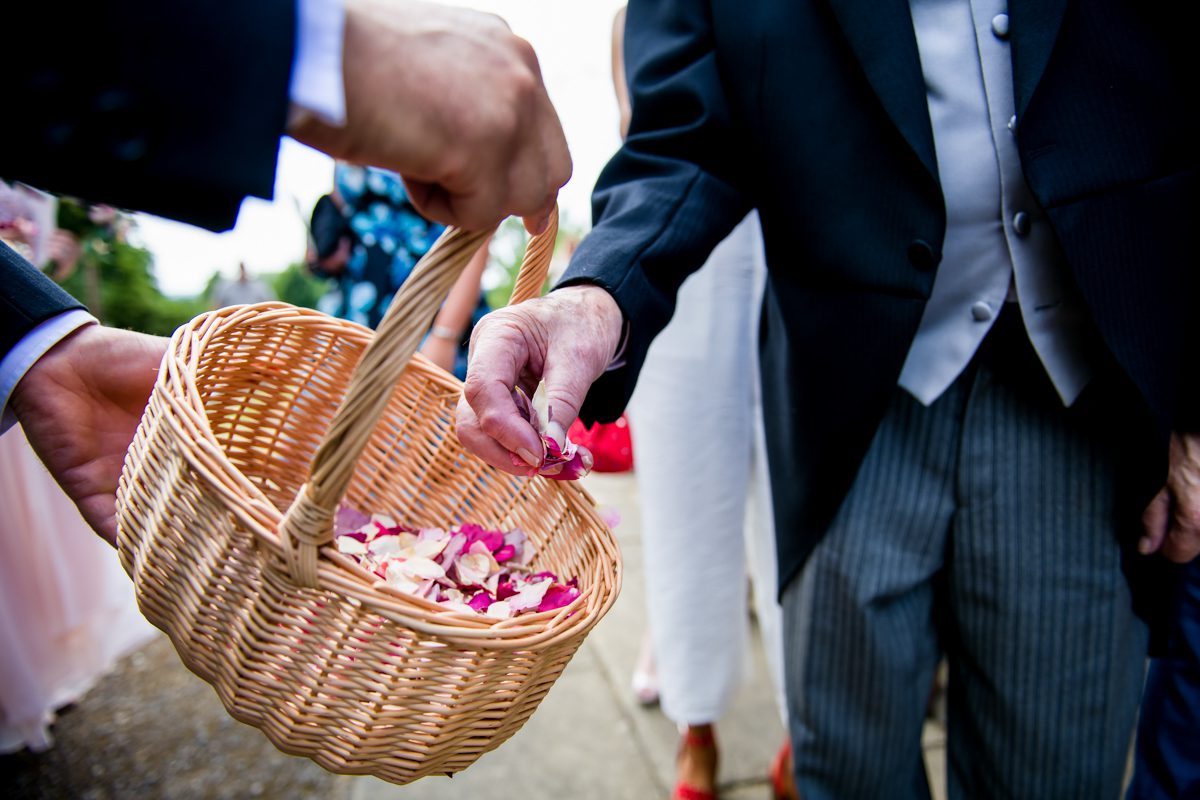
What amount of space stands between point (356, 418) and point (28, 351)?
63 cm

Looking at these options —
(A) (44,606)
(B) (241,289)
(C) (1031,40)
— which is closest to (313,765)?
(A) (44,606)

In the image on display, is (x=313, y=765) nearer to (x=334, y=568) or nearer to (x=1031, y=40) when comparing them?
(x=334, y=568)

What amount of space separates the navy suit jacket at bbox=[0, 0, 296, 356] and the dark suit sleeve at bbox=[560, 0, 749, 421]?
41 centimetres

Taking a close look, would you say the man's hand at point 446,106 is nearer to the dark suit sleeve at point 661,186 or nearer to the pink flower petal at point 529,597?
the dark suit sleeve at point 661,186

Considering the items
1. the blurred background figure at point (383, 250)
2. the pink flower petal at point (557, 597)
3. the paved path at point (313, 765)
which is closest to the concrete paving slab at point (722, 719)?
the paved path at point (313, 765)

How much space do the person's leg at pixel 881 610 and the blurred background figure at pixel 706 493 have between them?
1.64 feet

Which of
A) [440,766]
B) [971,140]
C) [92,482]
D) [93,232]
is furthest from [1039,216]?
[93,232]

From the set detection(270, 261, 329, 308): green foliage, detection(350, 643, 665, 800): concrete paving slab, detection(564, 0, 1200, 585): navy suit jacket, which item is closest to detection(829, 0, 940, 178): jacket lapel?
detection(564, 0, 1200, 585): navy suit jacket

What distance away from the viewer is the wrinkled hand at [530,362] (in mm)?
658

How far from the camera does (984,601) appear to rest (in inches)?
40.1

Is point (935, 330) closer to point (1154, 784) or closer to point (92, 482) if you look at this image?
point (1154, 784)

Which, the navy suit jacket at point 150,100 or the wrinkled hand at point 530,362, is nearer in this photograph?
the navy suit jacket at point 150,100

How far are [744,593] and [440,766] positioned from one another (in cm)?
115

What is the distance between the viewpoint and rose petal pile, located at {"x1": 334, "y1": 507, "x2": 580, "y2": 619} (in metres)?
0.80
